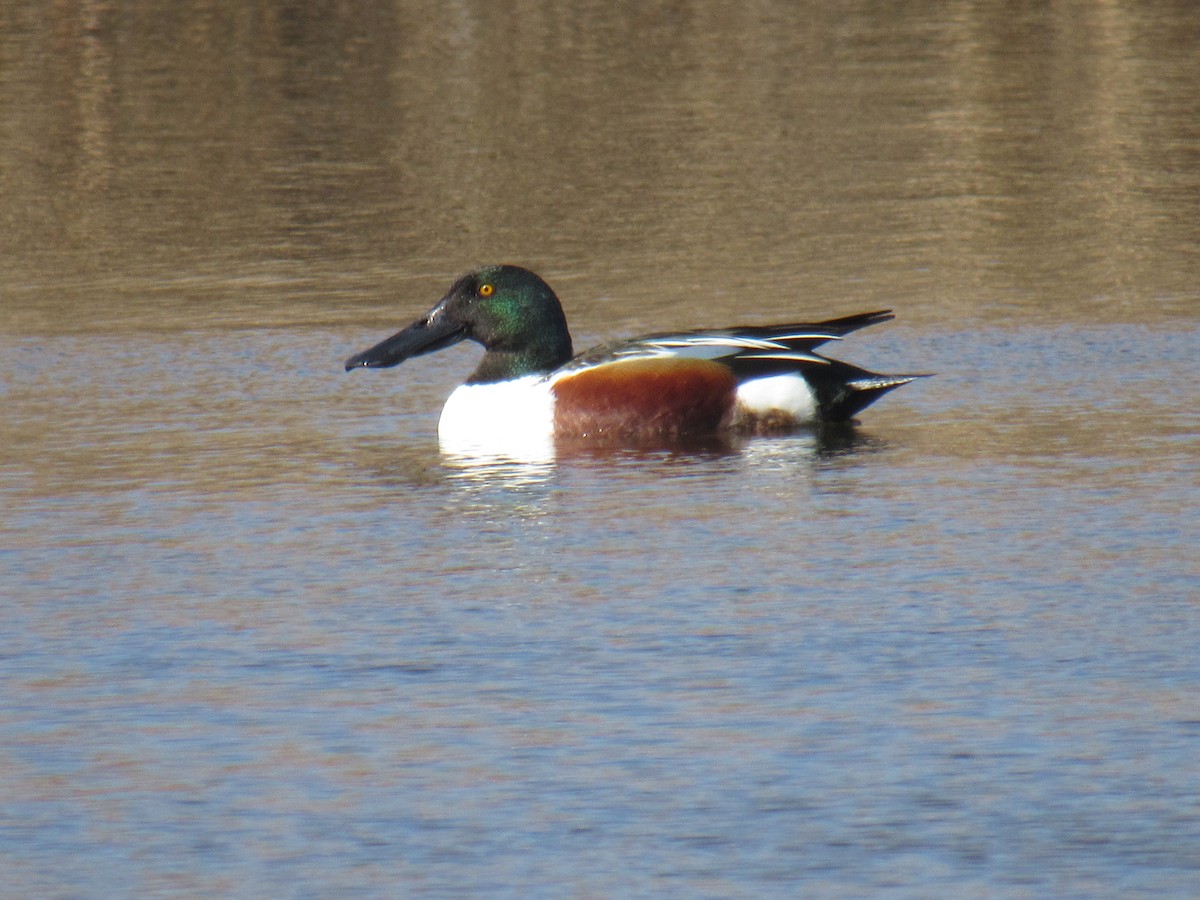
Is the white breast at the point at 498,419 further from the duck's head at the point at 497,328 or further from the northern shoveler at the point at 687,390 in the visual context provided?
the duck's head at the point at 497,328

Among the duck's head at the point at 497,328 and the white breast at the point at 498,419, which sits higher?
the duck's head at the point at 497,328

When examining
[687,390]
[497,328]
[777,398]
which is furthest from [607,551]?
[497,328]

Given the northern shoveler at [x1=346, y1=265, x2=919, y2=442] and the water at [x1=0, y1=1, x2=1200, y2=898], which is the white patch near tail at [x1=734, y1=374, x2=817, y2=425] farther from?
the water at [x1=0, y1=1, x2=1200, y2=898]

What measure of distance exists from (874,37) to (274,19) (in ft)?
28.6

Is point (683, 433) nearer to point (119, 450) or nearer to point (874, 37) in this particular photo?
point (119, 450)

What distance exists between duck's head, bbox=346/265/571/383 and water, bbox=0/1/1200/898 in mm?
319

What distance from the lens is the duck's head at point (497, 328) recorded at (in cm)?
1027

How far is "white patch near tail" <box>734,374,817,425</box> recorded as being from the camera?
31.9ft

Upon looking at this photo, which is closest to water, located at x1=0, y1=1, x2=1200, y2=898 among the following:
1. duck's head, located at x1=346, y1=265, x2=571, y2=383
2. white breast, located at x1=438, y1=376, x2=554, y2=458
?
white breast, located at x1=438, y1=376, x2=554, y2=458

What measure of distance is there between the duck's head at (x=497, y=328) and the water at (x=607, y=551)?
32cm

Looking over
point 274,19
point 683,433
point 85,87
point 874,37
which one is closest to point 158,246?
point 683,433

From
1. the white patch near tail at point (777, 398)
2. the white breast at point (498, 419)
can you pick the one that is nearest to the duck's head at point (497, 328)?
the white breast at point (498, 419)

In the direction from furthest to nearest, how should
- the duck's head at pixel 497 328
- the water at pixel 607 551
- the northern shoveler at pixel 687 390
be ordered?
the duck's head at pixel 497 328
the northern shoveler at pixel 687 390
the water at pixel 607 551

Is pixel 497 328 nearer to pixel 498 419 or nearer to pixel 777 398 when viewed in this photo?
pixel 498 419
